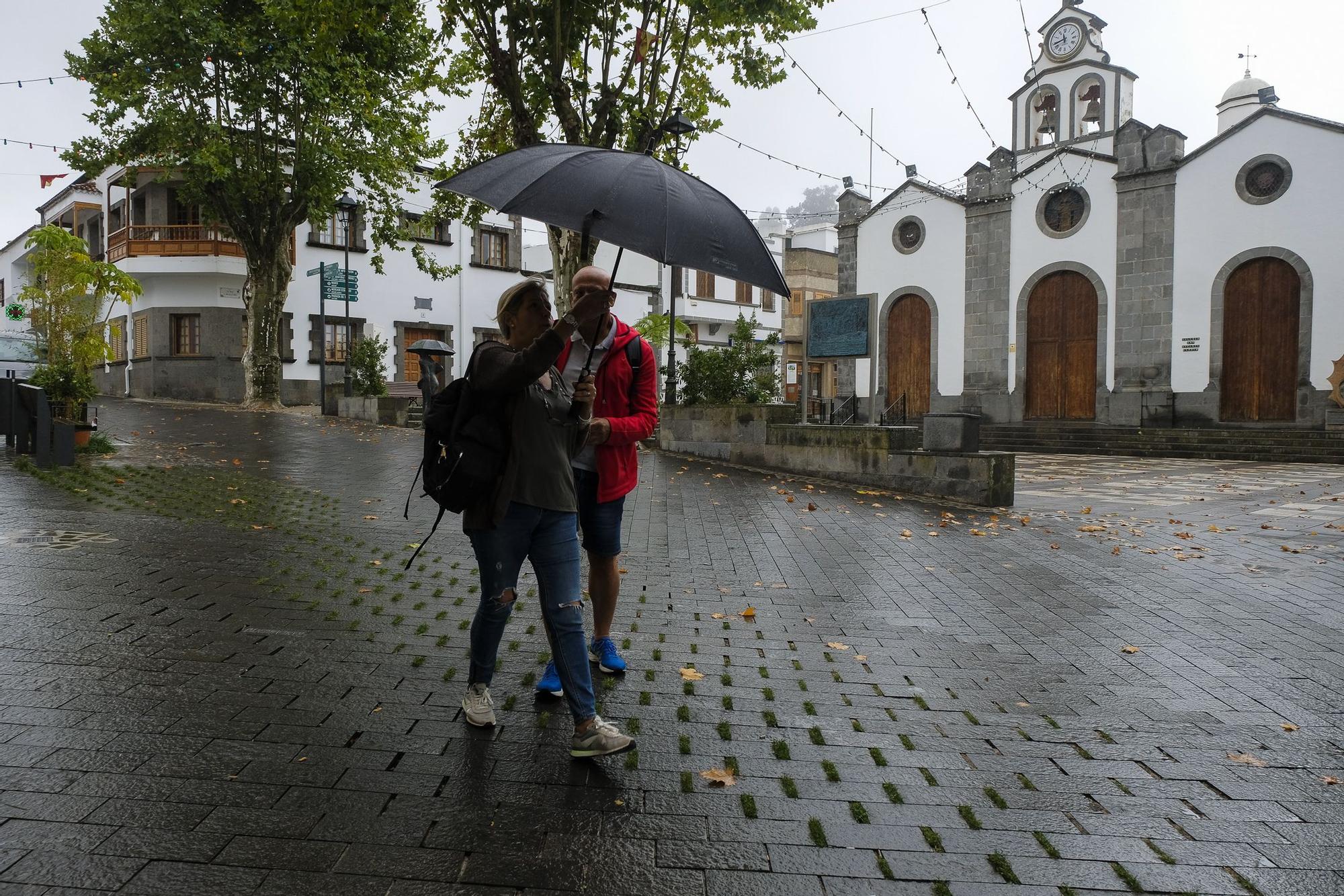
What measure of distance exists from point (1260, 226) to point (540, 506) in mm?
26197

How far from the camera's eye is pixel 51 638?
4.62 metres

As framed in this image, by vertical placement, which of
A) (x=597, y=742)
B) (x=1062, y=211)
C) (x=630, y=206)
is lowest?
(x=597, y=742)

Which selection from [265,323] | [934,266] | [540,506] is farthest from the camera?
[934,266]

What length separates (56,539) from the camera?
22.9 ft

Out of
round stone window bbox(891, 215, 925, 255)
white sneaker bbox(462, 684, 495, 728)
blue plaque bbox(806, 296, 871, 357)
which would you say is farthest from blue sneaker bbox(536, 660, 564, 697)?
round stone window bbox(891, 215, 925, 255)

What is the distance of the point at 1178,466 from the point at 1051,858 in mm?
18143

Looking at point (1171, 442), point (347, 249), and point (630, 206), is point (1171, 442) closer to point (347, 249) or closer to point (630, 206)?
point (347, 249)

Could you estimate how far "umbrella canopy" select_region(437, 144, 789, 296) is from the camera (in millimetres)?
3570

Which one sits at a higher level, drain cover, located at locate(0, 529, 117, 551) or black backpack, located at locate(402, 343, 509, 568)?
black backpack, located at locate(402, 343, 509, 568)

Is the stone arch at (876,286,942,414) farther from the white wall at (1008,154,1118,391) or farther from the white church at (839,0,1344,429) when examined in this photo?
the white wall at (1008,154,1118,391)

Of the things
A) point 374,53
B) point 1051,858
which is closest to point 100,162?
point 374,53

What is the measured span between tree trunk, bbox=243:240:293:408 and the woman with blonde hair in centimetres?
2582

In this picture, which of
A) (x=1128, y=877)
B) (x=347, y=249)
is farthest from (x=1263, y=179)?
(x=1128, y=877)

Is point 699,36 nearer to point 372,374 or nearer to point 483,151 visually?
point 483,151
